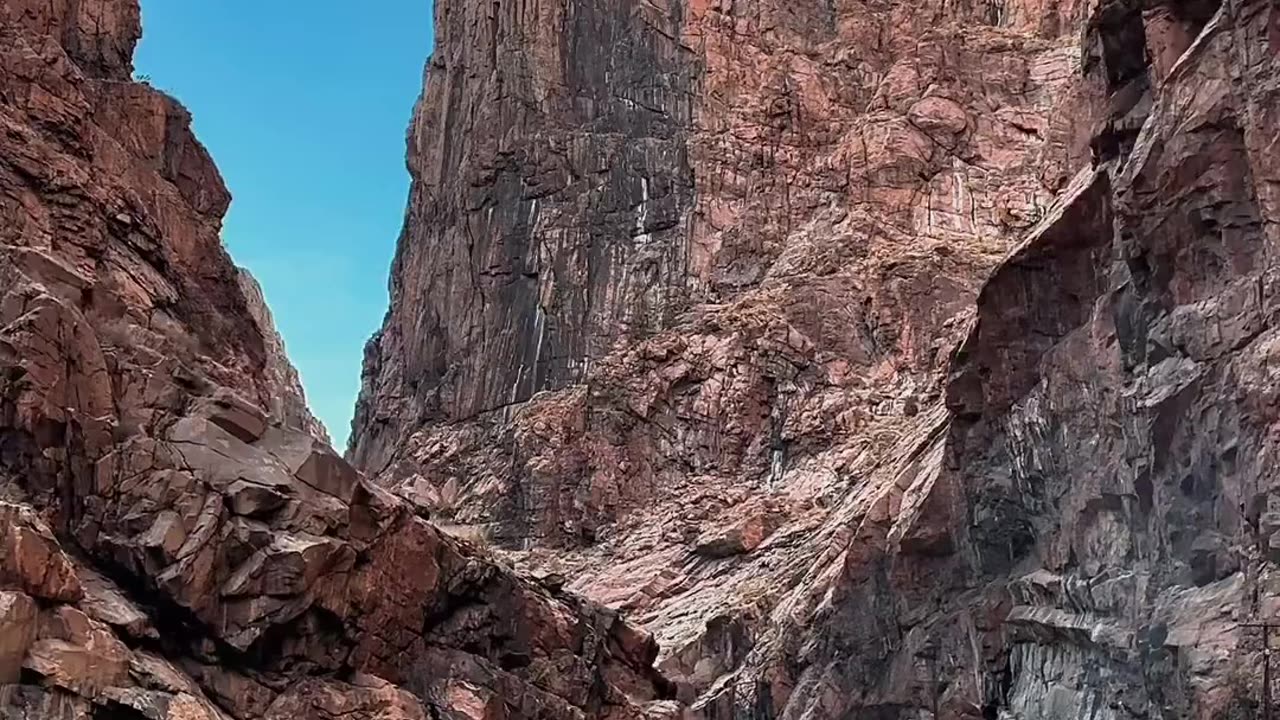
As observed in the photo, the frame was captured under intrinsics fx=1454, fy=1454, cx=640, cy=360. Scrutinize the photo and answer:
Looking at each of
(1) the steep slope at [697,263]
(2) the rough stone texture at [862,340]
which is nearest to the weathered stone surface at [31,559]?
(2) the rough stone texture at [862,340]

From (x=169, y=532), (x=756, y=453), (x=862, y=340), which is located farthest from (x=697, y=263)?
(x=169, y=532)

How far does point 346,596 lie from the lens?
26453 mm

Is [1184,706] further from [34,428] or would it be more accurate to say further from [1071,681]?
[34,428]

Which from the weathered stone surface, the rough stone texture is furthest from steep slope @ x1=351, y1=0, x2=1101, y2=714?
the weathered stone surface

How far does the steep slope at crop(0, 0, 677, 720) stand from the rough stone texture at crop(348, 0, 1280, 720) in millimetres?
11802

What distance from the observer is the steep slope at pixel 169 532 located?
22250mm

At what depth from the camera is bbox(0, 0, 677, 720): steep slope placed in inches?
876

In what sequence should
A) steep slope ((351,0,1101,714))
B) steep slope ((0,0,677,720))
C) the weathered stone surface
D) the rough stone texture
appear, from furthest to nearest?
steep slope ((351,0,1101,714))
the rough stone texture
steep slope ((0,0,677,720))
the weathered stone surface

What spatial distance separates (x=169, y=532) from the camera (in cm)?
2453

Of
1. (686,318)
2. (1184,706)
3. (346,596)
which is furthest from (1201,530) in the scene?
(686,318)

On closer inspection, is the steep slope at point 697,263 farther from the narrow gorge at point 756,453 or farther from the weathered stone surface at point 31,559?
the weathered stone surface at point 31,559

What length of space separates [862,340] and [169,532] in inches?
1996

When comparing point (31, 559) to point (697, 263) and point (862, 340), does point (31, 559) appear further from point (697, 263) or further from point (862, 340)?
point (697, 263)

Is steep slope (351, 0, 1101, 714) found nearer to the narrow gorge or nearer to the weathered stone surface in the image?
the narrow gorge
